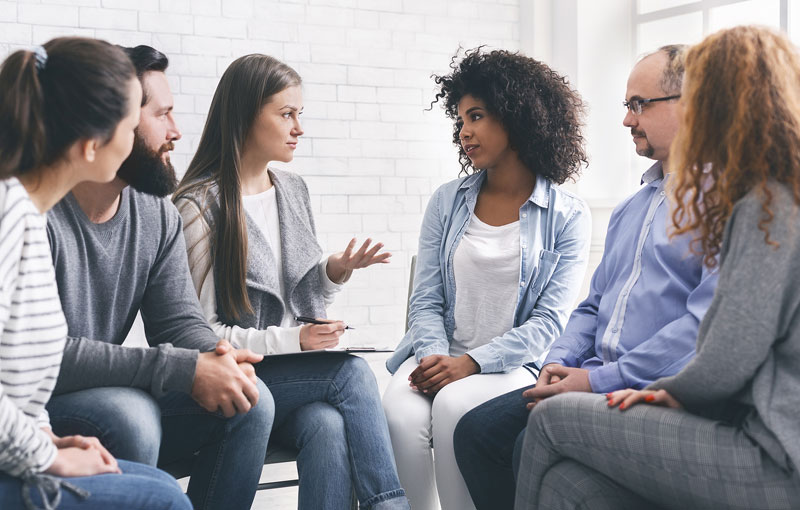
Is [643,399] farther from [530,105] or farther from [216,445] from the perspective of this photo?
[530,105]

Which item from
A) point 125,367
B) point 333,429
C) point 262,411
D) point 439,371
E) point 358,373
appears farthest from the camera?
point 439,371

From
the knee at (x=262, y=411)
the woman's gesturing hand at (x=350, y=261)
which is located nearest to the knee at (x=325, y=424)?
the knee at (x=262, y=411)

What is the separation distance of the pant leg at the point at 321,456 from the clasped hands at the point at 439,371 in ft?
0.91

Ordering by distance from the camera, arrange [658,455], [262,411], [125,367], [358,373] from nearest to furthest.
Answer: [658,455] < [125,367] < [262,411] < [358,373]

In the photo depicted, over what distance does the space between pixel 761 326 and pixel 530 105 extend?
4.25 ft

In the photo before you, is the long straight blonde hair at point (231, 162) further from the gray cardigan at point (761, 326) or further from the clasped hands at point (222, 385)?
the gray cardigan at point (761, 326)

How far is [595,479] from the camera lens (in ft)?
5.07

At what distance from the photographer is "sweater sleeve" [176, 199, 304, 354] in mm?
2146

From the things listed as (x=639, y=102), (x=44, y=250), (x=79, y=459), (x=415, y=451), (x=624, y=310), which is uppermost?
(x=639, y=102)

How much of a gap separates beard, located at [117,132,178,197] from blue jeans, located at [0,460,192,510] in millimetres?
736

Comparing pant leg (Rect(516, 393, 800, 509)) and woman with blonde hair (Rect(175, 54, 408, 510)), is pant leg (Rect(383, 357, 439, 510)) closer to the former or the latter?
woman with blonde hair (Rect(175, 54, 408, 510))

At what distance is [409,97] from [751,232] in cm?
288

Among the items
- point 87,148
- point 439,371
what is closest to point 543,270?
point 439,371

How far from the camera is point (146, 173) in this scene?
6.22 feet
